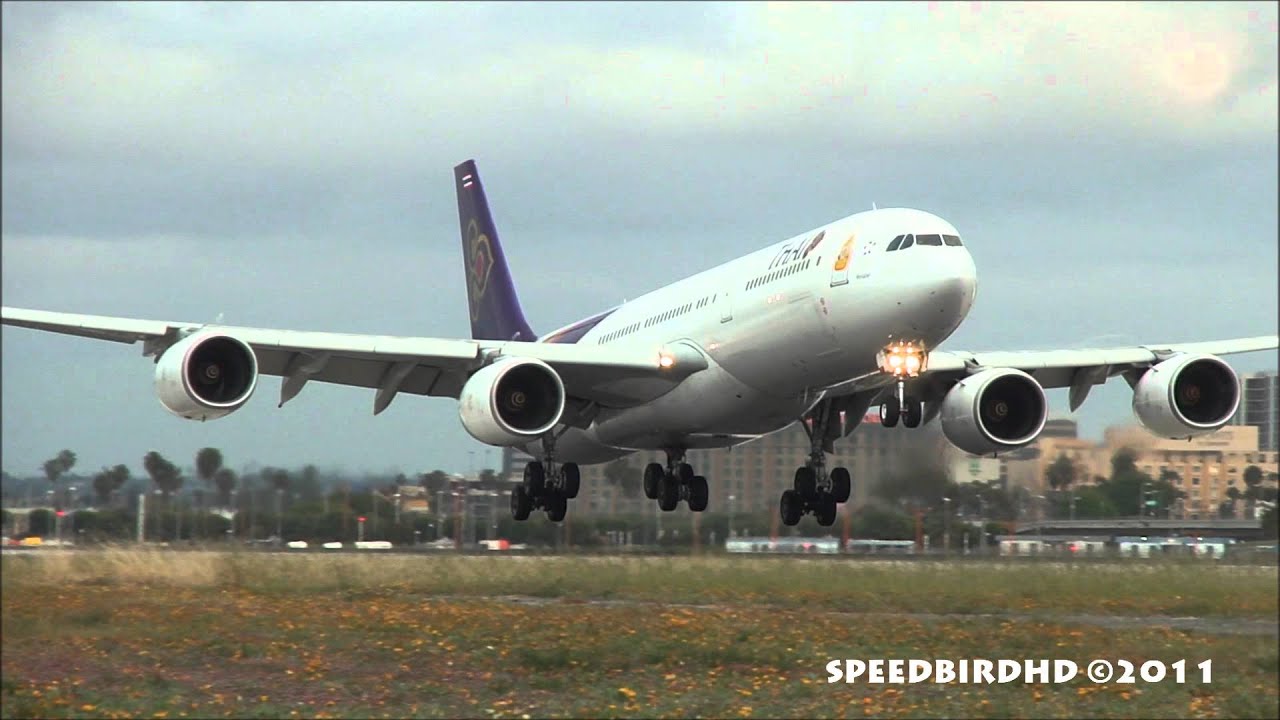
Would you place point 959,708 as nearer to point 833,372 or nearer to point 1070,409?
point 833,372

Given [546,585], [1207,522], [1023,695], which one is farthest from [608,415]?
[1207,522]

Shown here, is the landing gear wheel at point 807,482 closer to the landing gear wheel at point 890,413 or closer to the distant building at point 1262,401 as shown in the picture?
the landing gear wheel at point 890,413

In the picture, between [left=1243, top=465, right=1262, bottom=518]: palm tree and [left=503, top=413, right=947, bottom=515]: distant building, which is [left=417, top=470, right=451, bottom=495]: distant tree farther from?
[left=1243, top=465, right=1262, bottom=518]: palm tree

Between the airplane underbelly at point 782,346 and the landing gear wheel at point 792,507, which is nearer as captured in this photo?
the airplane underbelly at point 782,346

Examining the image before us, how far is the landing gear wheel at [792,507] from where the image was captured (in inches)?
1510

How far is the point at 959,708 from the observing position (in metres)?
28.2

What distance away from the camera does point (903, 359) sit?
99.7 feet

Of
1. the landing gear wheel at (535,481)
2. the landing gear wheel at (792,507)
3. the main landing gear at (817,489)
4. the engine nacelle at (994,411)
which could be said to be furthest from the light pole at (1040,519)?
the landing gear wheel at (535,481)

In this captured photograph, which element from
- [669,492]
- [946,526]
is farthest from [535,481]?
[946,526]

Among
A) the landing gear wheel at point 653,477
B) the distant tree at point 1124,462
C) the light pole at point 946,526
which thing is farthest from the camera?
the light pole at point 946,526

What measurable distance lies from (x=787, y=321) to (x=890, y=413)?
8.52ft

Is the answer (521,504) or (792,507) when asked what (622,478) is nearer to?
(521,504)

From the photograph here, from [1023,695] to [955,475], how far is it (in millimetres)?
12271

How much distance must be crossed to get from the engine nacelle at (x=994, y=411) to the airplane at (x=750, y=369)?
37mm
